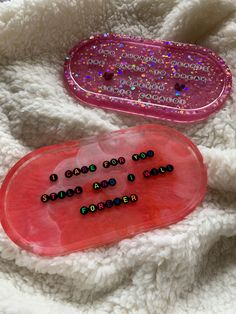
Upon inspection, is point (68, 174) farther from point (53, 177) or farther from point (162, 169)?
point (162, 169)

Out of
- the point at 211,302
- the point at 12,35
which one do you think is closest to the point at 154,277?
the point at 211,302

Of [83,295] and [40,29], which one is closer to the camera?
[83,295]

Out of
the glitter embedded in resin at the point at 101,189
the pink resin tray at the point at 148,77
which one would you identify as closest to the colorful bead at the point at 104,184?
the glitter embedded in resin at the point at 101,189

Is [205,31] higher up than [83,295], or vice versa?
[205,31]

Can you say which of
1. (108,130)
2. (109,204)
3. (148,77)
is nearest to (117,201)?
(109,204)

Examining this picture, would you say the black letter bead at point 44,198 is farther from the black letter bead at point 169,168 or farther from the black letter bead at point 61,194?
the black letter bead at point 169,168

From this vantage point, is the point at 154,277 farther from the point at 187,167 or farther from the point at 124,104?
the point at 124,104

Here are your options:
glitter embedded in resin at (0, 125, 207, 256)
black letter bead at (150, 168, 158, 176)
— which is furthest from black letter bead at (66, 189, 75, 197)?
black letter bead at (150, 168, 158, 176)
